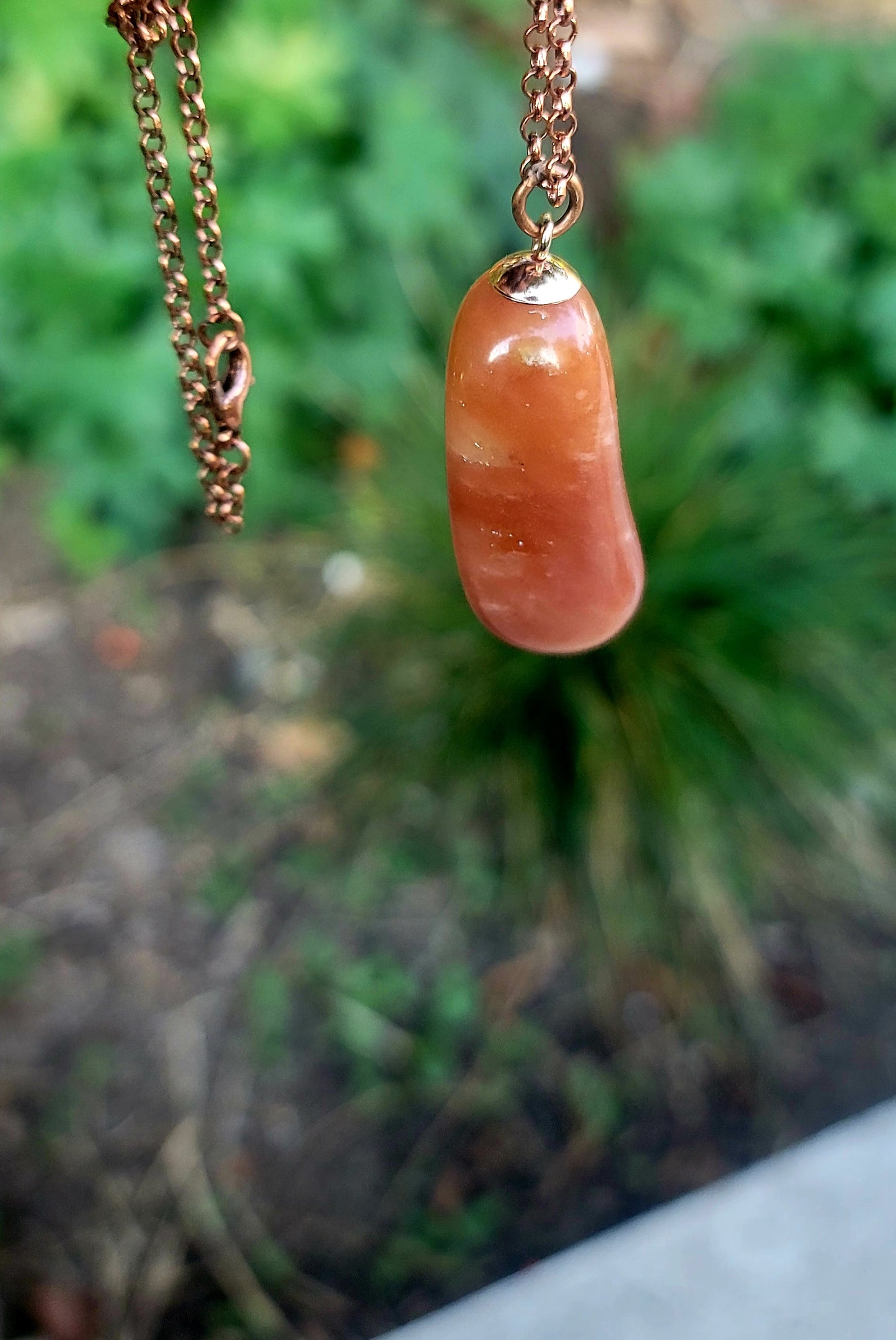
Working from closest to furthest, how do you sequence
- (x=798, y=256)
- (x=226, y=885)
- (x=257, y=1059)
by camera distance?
(x=257, y=1059), (x=226, y=885), (x=798, y=256)

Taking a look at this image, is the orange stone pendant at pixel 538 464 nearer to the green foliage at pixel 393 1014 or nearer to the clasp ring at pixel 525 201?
the clasp ring at pixel 525 201

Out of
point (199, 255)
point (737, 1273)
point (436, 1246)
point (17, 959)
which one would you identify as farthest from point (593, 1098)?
point (199, 255)

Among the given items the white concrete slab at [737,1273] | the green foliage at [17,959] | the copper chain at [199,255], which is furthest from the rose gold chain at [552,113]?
the green foliage at [17,959]

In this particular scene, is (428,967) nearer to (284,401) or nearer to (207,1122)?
(207,1122)

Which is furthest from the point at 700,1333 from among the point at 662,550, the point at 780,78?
the point at 780,78

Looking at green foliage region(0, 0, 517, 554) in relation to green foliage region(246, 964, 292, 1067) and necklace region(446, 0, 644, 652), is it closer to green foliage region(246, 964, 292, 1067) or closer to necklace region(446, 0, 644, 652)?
green foliage region(246, 964, 292, 1067)

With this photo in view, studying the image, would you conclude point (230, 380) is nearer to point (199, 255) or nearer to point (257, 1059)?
point (199, 255)

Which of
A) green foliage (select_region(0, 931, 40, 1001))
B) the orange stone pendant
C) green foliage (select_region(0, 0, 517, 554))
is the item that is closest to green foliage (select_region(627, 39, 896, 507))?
green foliage (select_region(0, 0, 517, 554))
